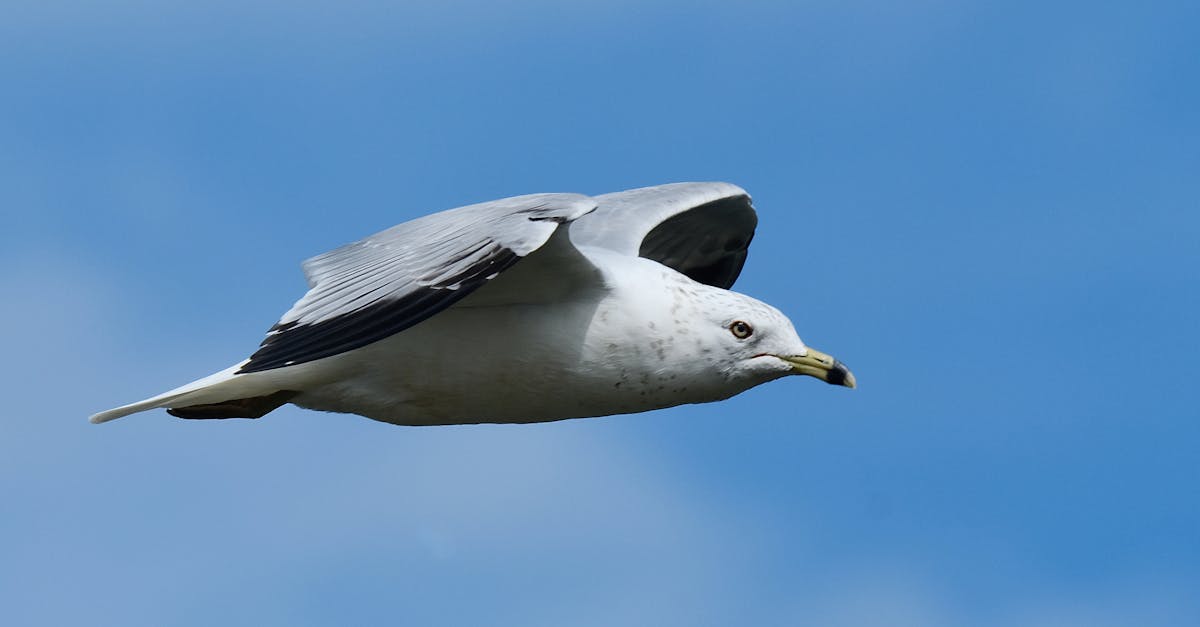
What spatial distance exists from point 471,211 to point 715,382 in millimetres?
1649

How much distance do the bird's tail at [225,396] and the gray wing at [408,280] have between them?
26.3 inches

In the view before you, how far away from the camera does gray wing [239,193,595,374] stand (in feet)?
32.6

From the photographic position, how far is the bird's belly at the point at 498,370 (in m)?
10.9

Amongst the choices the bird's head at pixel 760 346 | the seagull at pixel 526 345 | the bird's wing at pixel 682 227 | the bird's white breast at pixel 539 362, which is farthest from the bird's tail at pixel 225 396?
the bird's head at pixel 760 346

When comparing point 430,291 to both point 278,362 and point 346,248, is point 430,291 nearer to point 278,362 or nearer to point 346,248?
point 278,362

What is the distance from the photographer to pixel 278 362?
32.6 feet

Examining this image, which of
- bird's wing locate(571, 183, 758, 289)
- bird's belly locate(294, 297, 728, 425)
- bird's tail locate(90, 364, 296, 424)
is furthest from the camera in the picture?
bird's wing locate(571, 183, 758, 289)

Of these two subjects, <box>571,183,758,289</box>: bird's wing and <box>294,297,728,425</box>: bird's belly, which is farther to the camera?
<box>571,183,758,289</box>: bird's wing

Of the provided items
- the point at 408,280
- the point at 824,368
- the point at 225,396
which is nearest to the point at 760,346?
the point at 824,368

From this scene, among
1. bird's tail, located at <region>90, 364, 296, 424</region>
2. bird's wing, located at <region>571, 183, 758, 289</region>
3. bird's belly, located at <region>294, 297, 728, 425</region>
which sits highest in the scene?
bird's wing, located at <region>571, 183, 758, 289</region>

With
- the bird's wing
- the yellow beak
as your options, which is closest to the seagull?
the yellow beak

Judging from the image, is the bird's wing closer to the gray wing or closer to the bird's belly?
the bird's belly

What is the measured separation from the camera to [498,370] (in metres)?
10.9

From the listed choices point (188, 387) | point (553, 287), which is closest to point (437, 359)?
point (553, 287)
